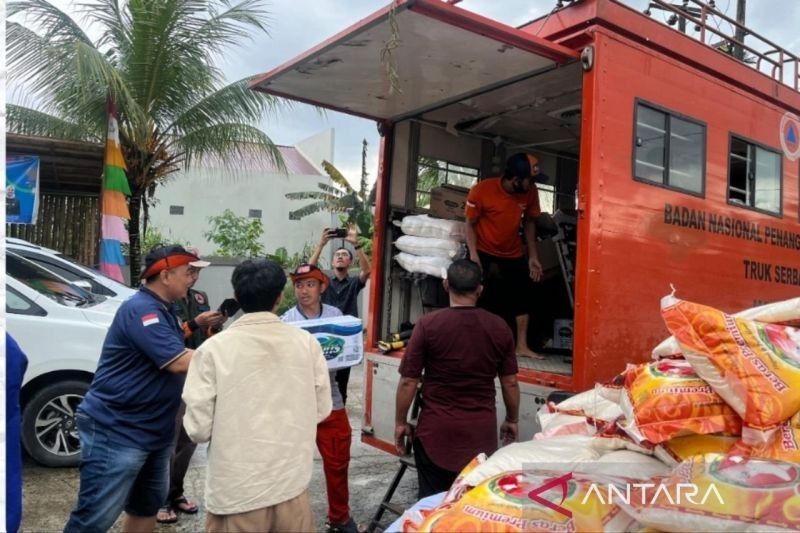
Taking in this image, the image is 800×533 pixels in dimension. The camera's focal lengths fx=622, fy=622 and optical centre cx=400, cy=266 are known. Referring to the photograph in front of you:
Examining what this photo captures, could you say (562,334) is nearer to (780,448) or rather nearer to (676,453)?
(676,453)

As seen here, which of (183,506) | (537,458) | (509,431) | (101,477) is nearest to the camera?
(537,458)

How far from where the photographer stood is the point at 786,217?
14.7ft

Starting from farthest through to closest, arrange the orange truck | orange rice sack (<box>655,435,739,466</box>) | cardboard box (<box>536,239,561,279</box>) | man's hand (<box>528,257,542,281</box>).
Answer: cardboard box (<box>536,239,561,279</box>) → man's hand (<box>528,257,542,281</box>) → the orange truck → orange rice sack (<box>655,435,739,466</box>)

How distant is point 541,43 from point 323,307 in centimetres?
213

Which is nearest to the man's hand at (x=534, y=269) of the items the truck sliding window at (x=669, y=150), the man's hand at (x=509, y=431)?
the truck sliding window at (x=669, y=150)

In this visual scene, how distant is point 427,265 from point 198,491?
2.42 m

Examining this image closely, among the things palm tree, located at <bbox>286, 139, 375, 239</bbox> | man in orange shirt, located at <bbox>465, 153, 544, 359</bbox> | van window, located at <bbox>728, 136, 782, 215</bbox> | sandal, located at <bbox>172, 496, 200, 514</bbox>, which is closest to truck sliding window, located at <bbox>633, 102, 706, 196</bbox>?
van window, located at <bbox>728, 136, 782, 215</bbox>

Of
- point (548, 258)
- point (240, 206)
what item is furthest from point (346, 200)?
point (548, 258)

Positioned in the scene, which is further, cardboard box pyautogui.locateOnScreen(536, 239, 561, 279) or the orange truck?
cardboard box pyautogui.locateOnScreen(536, 239, 561, 279)

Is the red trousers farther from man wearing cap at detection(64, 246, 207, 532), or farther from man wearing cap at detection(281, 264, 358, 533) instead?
man wearing cap at detection(64, 246, 207, 532)

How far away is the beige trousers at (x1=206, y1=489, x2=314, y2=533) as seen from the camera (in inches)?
89.5

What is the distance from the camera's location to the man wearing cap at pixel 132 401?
8.95 feet

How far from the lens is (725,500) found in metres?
1.65

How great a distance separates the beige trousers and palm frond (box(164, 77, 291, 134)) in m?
8.23
